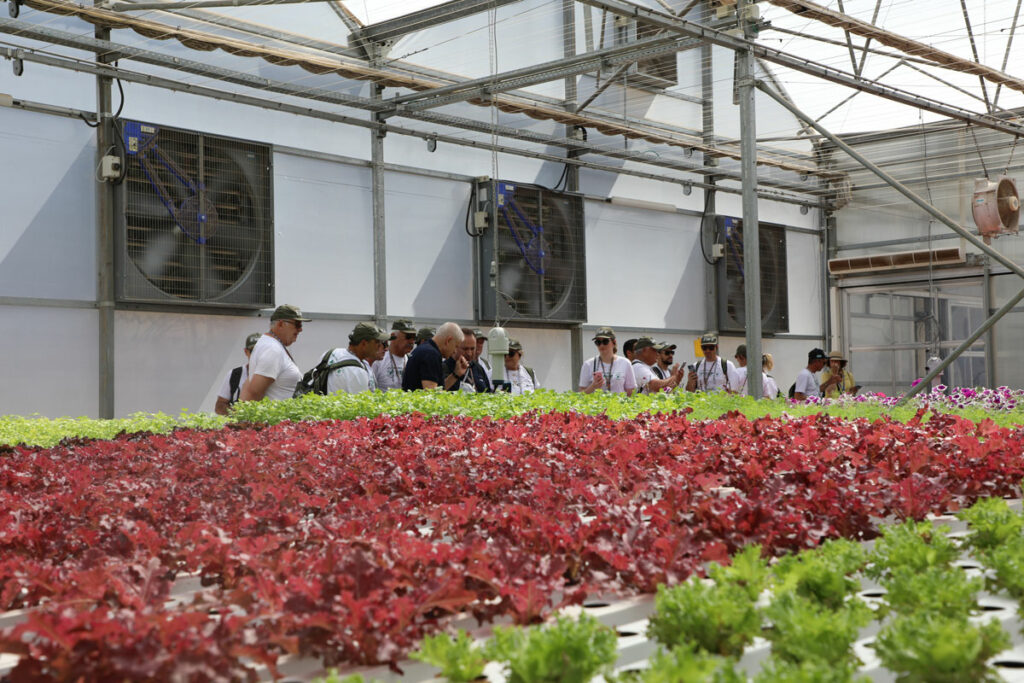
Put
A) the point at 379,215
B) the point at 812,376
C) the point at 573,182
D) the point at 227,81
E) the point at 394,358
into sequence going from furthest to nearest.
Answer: the point at 573,182 < the point at 379,215 < the point at 812,376 < the point at 227,81 < the point at 394,358

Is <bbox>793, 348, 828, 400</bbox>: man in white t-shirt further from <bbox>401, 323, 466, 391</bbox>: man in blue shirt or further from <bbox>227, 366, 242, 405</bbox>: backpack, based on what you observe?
<bbox>227, 366, 242, 405</bbox>: backpack

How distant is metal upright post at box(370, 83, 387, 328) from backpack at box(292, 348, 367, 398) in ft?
14.3

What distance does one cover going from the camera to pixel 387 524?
8.04 ft

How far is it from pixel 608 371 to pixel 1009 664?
836 cm

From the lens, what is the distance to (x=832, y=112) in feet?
48.9

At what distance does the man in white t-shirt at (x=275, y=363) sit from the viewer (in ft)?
23.0

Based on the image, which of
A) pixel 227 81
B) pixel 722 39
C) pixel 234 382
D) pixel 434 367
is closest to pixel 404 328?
pixel 234 382

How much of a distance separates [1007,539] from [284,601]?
160 cm

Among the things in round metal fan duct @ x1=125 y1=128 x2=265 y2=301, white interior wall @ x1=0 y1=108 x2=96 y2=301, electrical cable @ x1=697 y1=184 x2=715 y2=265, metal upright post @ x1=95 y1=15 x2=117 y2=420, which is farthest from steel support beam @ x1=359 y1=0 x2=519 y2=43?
electrical cable @ x1=697 y1=184 x2=715 y2=265

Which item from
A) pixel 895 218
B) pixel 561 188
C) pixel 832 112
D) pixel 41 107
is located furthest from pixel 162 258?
pixel 895 218

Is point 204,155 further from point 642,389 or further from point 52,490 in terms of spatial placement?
point 52,490

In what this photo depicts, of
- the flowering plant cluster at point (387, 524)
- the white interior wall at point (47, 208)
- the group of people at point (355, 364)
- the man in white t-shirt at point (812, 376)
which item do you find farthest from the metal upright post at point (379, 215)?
the flowering plant cluster at point (387, 524)

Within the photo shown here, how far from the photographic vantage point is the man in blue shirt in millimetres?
7594

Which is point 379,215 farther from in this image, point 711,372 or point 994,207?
point 994,207
